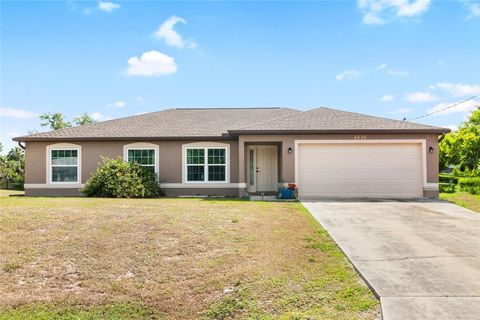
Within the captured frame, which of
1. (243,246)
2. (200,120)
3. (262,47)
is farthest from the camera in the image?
(200,120)

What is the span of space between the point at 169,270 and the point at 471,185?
16947 mm

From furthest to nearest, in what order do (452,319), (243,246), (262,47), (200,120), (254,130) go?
(200,120) < (262,47) < (254,130) < (243,246) < (452,319)

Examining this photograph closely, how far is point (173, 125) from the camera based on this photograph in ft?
57.5

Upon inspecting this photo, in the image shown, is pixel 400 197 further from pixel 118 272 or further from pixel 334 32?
pixel 118 272

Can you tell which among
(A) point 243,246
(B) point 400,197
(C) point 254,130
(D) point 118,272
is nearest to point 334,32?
(C) point 254,130

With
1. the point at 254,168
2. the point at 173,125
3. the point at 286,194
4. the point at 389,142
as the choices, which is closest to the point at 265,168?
the point at 254,168

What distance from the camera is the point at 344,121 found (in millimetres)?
15625

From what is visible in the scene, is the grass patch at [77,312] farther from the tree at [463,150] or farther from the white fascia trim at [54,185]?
the tree at [463,150]

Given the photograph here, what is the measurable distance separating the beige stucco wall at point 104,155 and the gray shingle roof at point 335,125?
7.13 ft

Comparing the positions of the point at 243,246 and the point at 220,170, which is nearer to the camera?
the point at 243,246

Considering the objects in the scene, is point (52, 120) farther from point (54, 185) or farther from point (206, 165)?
point (206, 165)

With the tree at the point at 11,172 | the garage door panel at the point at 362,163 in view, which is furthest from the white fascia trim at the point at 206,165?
the tree at the point at 11,172

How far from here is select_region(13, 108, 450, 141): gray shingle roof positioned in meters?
14.7

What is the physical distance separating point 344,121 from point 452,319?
12.8m
